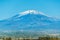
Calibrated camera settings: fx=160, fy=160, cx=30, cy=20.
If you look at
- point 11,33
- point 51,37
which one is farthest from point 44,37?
point 11,33

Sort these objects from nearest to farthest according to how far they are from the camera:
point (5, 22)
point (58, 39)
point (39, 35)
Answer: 1. point (58, 39)
2. point (39, 35)
3. point (5, 22)

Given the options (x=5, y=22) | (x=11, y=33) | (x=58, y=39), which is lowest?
(x=58, y=39)

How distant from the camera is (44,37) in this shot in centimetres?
478

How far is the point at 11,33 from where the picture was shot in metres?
5.14

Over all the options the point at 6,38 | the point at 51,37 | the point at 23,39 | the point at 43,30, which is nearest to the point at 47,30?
the point at 43,30

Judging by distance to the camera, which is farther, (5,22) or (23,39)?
(5,22)

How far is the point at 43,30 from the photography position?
5309 mm

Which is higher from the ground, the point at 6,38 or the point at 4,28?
the point at 4,28

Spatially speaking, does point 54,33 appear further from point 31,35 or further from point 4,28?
point 4,28

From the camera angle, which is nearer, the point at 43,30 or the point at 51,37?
the point at 51,37

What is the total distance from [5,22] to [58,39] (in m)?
1.91

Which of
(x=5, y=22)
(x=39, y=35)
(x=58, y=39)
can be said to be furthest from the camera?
(x=5, y=22)

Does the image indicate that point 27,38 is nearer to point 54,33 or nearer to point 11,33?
point 11,33

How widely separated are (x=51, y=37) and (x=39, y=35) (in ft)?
1.44
